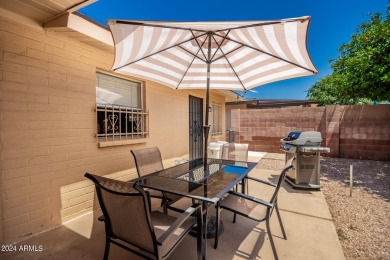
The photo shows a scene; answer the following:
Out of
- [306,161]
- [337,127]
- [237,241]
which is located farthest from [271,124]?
[237,241]

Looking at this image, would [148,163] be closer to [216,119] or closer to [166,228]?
[166,228]

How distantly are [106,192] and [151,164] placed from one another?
5.18 feet

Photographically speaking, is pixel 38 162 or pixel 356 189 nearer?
pixel 38 162

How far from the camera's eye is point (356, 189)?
4.23m

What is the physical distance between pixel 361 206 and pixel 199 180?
313cm

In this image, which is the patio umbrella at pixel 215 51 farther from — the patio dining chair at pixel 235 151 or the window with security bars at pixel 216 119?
the window with security bars at pixel 216 119

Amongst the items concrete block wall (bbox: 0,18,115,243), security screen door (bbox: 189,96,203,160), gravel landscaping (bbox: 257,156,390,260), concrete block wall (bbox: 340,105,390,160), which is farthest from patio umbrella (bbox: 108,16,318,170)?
concrete block wall (bbox: 340,105,390,160)

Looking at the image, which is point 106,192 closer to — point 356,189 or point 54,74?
point 54,74

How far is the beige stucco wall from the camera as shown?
2.36 meters

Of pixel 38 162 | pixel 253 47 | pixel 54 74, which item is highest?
pixel 253 47

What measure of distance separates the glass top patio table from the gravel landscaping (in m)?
1.55

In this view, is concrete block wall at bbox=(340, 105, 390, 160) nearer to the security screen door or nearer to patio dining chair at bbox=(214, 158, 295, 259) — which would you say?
the security screen door

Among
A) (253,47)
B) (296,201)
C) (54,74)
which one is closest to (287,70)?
(253,47)

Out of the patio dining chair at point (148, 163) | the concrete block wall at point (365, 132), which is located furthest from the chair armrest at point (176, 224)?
the concrete block wall at point (365, 132)
